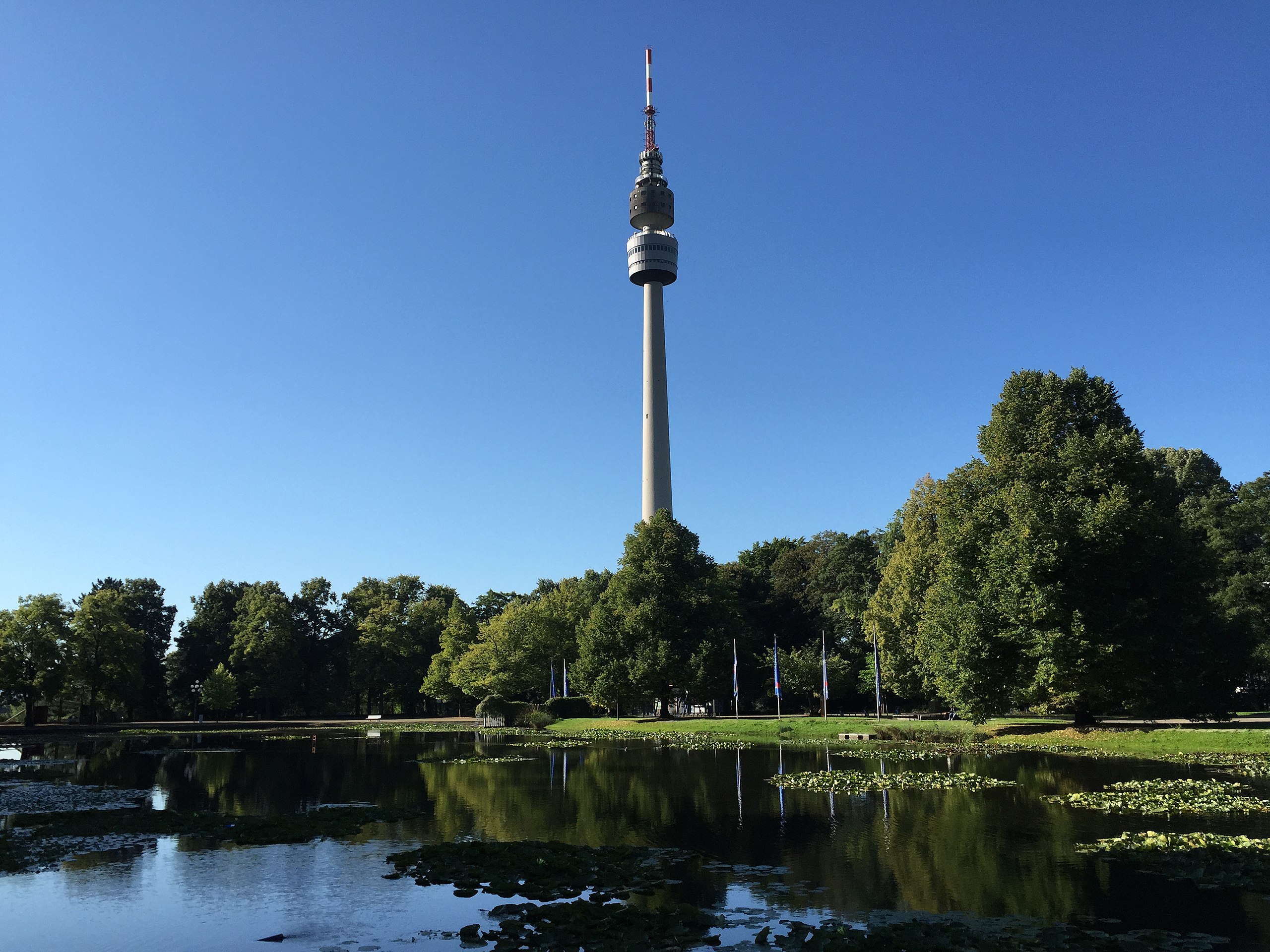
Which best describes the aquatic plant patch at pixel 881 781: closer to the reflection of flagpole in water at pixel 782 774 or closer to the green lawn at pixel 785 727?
the reflection of flagpole in water at pixel 782 774

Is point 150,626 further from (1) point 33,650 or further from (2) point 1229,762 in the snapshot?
(2) point 1229,762

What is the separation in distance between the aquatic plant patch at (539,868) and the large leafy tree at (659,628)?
5472 centimetres

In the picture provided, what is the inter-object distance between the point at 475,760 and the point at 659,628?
33.3m

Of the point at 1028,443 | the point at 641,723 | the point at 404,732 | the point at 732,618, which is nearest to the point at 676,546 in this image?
the point at 732,618

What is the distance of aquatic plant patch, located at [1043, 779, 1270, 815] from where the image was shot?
69.6ft

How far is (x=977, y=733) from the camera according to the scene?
45406 mm

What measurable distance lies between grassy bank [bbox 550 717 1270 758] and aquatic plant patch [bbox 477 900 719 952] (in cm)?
3029

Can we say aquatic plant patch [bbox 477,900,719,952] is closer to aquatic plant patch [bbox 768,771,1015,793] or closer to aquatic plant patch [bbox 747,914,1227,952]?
aquatic plant patch [bbox 747,914,1227,952]

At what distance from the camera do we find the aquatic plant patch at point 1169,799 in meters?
21.2

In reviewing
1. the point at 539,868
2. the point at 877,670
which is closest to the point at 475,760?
the point at 539,868

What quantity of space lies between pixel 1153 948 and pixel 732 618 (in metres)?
67.8

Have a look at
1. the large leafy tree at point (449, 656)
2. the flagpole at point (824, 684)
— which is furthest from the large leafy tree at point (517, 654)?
the flagpole at point (824, 684)

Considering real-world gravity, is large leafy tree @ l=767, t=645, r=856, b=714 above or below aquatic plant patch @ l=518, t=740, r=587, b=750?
above

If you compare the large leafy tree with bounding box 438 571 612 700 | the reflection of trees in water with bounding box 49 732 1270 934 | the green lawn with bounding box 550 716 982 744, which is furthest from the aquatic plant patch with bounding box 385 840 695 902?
the large leafy tree with bounding box 438 571 612 700
